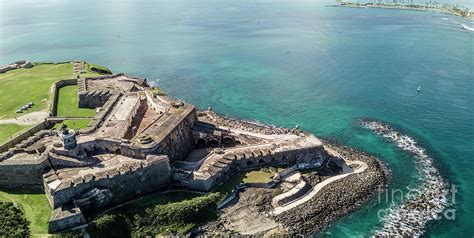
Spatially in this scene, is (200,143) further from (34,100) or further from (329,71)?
(329,71)

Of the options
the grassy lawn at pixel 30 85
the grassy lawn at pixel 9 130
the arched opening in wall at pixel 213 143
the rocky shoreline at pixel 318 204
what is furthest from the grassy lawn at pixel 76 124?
the rocky shoreline at pixel 318 204

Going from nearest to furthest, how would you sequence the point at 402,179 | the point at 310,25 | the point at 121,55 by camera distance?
the point at 402,179 → the point at 121,55 → the point at 310,25

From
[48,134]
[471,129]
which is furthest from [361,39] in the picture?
[48,134]

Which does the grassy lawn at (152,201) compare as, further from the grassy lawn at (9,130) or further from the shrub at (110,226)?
the grassy lawn at (9,130)

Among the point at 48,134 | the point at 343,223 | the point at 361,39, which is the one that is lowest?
the point at 343,223

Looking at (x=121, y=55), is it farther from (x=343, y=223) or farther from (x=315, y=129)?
(x=343, y=223)

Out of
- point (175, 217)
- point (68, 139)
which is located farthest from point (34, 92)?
point (175, 217)
